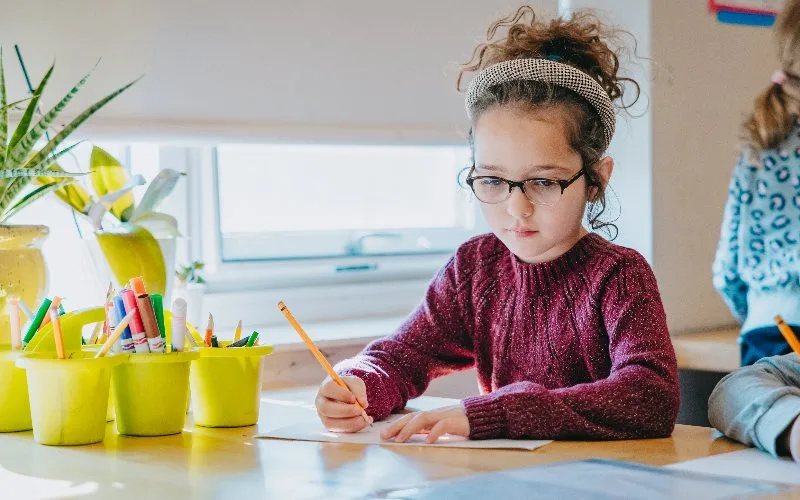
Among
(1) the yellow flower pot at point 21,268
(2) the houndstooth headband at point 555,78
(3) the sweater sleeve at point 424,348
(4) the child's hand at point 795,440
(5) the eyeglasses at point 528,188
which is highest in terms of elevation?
(2) the houndstooth headband at point 555,78

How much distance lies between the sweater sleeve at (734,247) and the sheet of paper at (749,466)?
3.64ft

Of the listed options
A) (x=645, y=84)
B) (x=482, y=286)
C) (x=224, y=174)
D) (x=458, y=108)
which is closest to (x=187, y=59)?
(x=224, y=174)

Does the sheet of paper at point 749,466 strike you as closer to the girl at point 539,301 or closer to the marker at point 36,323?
the girl at point 539,301

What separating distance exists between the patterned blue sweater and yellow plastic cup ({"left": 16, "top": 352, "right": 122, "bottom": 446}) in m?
1.35

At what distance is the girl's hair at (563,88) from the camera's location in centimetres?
140

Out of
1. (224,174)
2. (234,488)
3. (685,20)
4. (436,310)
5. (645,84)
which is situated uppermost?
(685,20)

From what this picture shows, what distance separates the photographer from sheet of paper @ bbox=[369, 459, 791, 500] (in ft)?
3.10

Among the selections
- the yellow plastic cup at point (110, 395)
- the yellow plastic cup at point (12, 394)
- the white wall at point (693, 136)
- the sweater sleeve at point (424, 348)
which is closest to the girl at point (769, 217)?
the white wall at point (693, 136)

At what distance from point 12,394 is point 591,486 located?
2.51 ft

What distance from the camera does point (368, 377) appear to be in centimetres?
141

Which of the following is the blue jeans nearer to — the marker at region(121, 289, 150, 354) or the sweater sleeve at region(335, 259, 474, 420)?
the sweater sleeve at region(335, 259, 474, 420)

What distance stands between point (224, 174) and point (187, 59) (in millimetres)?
380

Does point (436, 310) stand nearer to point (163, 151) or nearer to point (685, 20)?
point (163, 151)

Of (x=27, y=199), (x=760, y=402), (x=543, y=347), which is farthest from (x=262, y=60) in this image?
(x=760, y=402)
